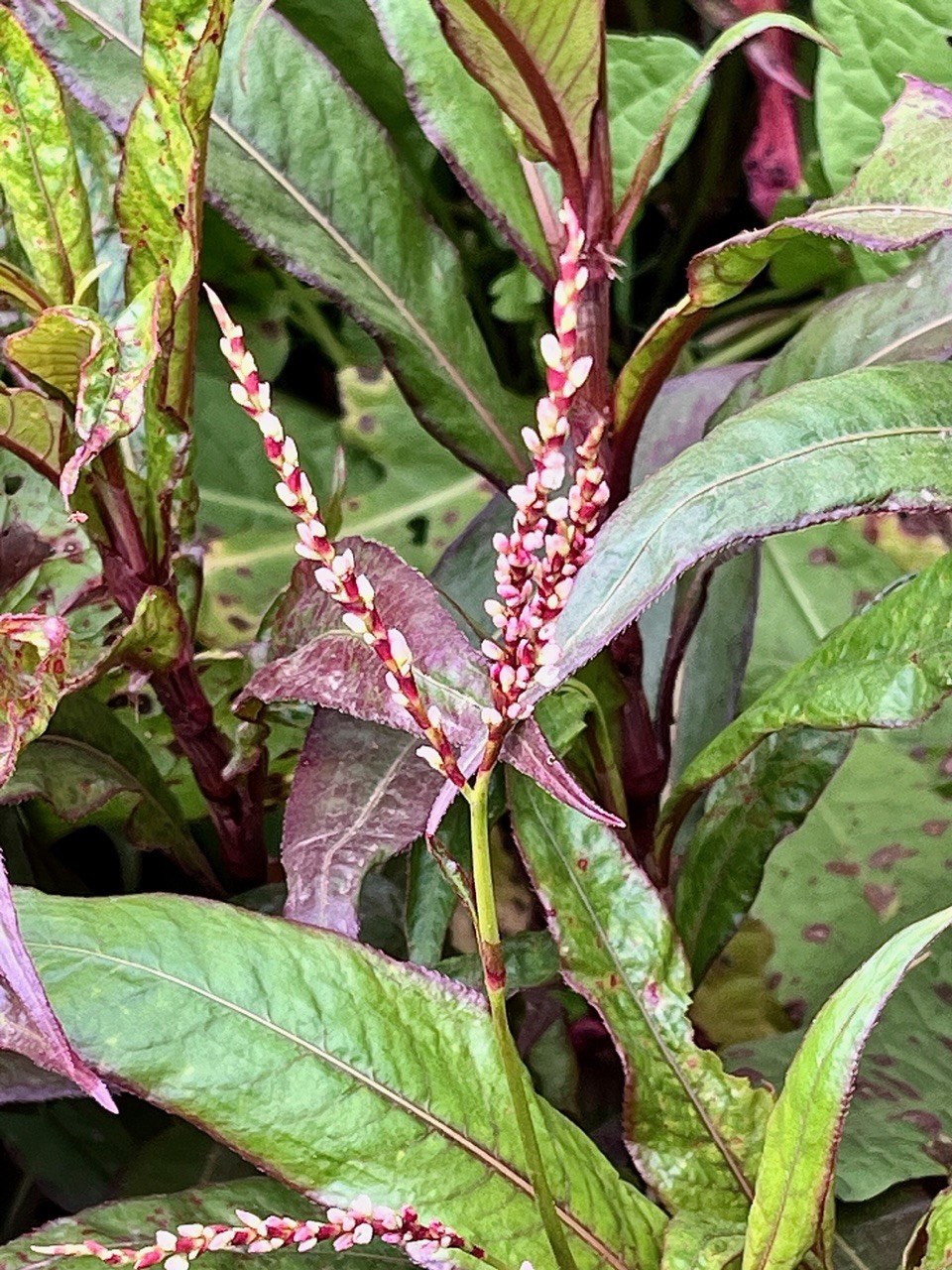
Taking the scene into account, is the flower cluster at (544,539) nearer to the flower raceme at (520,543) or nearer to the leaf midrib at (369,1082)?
the flower raceme at (520,543)

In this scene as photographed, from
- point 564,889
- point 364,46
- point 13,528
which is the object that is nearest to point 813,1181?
point 564,889

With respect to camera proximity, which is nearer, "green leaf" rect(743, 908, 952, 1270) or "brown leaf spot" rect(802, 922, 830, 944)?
"green leaf" rect(743, 908, 952, 1270)

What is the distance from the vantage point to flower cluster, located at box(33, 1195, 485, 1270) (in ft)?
0.81

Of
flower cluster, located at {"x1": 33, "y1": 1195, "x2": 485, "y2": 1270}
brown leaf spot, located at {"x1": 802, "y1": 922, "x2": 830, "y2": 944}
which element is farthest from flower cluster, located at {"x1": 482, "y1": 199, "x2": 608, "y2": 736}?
brown leaf spot, located at {"x1": 802, "y1": 922, "x2": 830, "y2": 944}

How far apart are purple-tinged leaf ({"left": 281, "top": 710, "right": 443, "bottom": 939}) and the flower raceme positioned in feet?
0.44

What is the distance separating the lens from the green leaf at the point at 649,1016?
1.32 ft

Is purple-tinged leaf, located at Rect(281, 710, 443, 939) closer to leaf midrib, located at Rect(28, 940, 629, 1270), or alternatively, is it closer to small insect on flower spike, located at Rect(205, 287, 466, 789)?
leaf midrib, located at Rect(28, 940, 629, 1270)

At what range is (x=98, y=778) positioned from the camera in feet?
1.51

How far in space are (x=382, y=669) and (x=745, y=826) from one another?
17 cm

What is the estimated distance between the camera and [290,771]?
0.53 m

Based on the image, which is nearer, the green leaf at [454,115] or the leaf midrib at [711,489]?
the leaf midrib at [711,489]

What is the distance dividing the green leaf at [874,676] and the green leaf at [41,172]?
238 millimetres

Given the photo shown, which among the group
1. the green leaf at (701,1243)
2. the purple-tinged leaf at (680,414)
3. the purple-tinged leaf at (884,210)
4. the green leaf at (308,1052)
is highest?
the purple-tinged leaf at (884,210)

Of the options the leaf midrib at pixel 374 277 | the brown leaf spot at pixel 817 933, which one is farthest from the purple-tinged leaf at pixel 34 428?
the brown leaf spot at pixel 817 933
